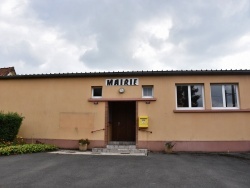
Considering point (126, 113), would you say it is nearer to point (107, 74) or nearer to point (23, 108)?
point (107, 74)

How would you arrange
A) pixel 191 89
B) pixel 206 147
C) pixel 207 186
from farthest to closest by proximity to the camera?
pixel 191 89 → pixel 206 147 → pixel 207 186

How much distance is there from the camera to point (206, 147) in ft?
38.8

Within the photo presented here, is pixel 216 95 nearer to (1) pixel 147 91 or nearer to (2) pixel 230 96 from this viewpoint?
(2) pixel 230 96

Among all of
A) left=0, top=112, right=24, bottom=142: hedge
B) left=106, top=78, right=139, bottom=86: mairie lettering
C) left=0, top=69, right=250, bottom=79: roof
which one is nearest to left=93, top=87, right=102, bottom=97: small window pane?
left=106, top=78, right=139, bottom=86: mairie lettering

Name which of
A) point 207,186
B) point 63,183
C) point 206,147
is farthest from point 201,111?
point 63,183

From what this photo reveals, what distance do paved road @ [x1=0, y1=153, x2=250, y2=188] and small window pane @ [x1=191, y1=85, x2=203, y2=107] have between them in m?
3.28

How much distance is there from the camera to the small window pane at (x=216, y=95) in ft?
40.5

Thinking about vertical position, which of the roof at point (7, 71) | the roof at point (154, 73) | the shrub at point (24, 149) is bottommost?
the shrub at point (24, 149)

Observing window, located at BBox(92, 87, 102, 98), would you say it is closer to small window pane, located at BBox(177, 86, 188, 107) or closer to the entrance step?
the entrance step

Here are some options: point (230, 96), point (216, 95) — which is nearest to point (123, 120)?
point (216, 95)

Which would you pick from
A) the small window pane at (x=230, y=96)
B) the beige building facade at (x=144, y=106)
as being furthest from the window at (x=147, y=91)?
the small window pane at (x=230, y=96)

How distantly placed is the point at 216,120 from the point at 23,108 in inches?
406

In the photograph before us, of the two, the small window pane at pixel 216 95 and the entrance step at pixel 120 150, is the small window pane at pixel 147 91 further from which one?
the small window pane at pixel 216 95

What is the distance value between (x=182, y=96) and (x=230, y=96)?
7.98 feet
